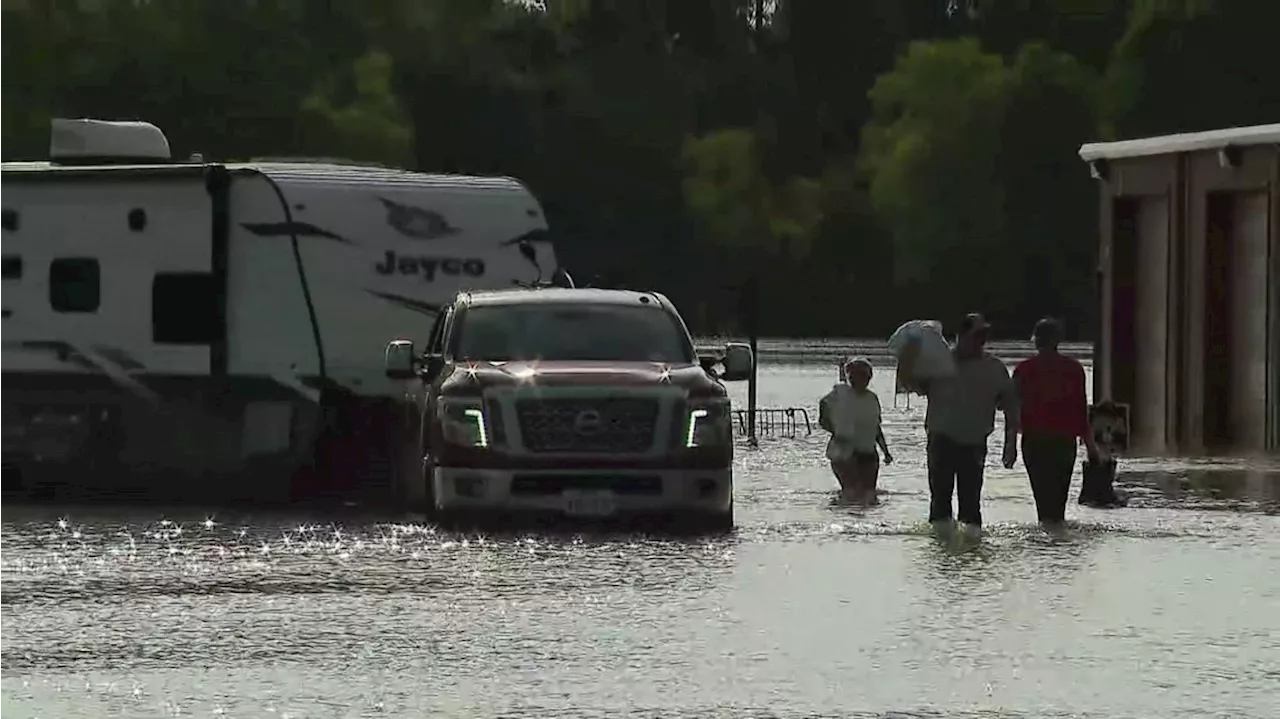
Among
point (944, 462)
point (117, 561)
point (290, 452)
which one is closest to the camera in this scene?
point (117, 561)

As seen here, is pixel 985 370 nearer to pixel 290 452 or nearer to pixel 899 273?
pixel 290 452

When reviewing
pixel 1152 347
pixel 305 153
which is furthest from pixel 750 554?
pixel 305 153

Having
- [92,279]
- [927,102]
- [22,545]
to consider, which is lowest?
[22,545]

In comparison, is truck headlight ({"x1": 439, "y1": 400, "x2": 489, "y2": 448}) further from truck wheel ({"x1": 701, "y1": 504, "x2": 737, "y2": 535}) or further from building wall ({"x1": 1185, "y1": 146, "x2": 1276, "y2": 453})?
building wall ({"x1": 1185, "y1": 146, "x2": 1276, "y2": 453})

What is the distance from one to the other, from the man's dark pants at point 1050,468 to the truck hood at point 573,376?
2.21 metres

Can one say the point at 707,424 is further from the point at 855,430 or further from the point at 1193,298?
the point at 1193,298

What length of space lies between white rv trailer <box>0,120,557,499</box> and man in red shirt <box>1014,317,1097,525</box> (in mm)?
5911

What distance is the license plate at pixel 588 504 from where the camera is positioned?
20438 millimetres

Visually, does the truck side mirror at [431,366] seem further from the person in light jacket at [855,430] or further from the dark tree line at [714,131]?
the dark tree line at [714,131]

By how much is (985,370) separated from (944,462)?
683mm

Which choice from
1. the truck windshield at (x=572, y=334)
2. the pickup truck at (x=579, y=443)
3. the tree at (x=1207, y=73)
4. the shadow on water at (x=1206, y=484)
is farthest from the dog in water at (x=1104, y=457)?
the tree at (x=1207, y=73)

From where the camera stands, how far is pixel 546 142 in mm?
115562

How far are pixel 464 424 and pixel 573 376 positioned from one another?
0.82 metres

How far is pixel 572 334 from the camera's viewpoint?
22.6 meters
